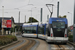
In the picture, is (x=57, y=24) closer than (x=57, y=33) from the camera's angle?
No

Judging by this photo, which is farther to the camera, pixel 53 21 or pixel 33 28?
pixel 33 28

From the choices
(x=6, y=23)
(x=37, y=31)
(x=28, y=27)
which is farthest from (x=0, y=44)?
(x=6, y=23)

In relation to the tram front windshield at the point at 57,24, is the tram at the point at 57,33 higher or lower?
lower

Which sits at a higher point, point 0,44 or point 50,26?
point 50,26

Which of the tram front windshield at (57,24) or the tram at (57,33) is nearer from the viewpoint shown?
the tram at (57,33)

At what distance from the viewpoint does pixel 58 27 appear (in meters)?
21.7

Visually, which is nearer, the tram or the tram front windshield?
the tram

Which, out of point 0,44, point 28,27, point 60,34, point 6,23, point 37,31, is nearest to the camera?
point 0,44

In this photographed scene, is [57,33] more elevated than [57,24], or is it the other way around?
[57,24]

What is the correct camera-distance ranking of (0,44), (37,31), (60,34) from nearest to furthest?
(0,44) < (60,34) < (37,31)

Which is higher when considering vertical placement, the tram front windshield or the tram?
the tram front windshield

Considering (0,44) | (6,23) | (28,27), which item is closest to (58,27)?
(0,44)

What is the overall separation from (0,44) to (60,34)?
6902mm

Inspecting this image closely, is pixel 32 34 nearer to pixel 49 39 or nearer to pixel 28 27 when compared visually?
pixel 28 27
